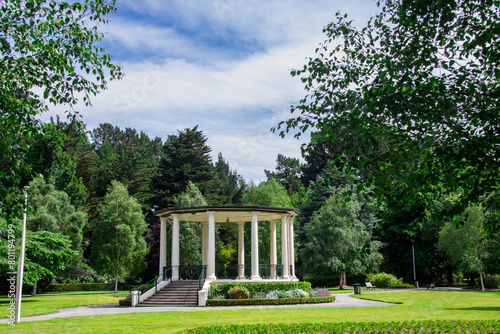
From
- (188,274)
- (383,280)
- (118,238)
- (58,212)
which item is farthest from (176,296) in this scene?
(383,280)

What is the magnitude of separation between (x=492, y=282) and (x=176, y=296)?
2950 centimetres

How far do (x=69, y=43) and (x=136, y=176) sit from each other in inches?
1691

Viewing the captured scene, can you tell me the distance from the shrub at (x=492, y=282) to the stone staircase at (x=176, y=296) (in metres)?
28.0

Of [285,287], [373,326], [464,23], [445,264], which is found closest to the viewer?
[464,23]

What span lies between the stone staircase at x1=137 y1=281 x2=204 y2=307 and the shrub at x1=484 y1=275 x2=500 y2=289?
2799 centimetres

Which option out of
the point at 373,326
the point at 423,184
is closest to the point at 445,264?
the point at 373,326

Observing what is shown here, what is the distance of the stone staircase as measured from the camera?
70.2ft

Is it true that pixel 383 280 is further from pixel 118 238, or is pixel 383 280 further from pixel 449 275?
pixel 118 238

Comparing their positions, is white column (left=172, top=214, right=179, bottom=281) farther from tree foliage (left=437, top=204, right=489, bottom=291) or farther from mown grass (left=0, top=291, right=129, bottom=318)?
tree foliage (left=437, top=204, right=489, bottom=291)

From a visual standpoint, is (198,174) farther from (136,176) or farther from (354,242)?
(354,242)

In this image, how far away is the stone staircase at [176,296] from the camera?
21.4m

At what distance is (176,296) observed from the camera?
2223 centimetres

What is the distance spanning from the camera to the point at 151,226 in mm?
45938

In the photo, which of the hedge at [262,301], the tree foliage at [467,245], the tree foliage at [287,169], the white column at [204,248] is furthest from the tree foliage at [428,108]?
the tree foliage at [287,169]
